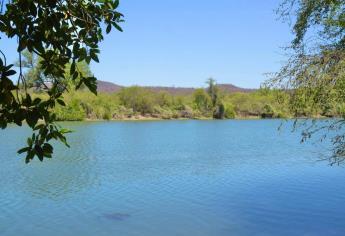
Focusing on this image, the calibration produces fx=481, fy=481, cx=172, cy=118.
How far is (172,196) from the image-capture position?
15.2m

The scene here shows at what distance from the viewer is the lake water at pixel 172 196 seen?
11500 mm

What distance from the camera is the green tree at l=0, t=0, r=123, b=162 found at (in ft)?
8.36

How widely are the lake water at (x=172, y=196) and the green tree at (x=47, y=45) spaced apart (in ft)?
28.0

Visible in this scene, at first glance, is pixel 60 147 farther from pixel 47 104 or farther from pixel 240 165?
pixel 47 104

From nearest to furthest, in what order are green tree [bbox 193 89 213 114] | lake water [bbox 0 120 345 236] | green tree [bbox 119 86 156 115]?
lake water [bbox 0 120 345 236] < green tree [bbox 119 86 156 115] < green tree [bbox 193 89 213 114]

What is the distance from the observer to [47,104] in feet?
8.89

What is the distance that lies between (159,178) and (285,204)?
613 centimetres

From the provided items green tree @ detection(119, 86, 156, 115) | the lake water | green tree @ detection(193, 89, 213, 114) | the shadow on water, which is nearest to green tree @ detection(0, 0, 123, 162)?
the lake water

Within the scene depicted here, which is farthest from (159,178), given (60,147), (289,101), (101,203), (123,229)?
(60,147)

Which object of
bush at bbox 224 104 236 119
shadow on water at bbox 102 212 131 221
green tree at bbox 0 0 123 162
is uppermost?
green tree at bbox 0 0 123 162

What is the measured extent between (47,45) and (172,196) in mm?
12783

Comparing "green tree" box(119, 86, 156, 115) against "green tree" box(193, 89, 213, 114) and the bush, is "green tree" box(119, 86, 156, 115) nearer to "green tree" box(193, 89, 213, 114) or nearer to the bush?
"green tree" box(193, 89, 213, 114)

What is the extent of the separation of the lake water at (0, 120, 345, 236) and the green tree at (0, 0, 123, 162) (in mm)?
8549

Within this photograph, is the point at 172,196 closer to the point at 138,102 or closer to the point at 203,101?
the point at 138,102
